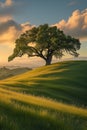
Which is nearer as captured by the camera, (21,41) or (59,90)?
(59,90)

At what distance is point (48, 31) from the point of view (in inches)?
4107

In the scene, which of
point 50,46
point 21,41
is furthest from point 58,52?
point 21,41

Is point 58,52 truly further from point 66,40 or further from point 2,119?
point 2,119

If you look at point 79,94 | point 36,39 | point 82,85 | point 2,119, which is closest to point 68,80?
point 82,85

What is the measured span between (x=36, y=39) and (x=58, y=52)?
27.7 ft

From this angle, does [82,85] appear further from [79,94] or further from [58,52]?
[58,52]

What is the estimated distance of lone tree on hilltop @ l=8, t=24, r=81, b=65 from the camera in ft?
335

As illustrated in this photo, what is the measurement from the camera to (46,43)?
10225 cm

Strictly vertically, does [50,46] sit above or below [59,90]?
above

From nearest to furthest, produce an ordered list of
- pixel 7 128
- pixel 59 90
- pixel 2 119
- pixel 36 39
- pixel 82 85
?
pixel 7 128 → pixel 2 119 → pixel 59 90 → pixel 82 85 → pixel 36 39

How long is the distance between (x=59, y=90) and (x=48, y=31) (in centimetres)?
5613

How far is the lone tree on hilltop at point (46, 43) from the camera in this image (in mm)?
102188

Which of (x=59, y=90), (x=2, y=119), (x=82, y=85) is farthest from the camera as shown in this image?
(x=82, y=85)

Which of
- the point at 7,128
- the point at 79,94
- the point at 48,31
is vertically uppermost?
the point at 48,31
